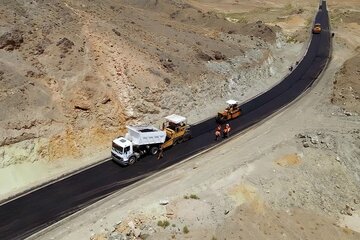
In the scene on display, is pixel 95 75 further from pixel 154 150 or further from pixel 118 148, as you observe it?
pixel 154 150

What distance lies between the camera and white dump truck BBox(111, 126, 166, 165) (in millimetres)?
33375

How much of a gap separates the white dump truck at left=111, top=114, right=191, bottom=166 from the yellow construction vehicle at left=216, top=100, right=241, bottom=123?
627 centimetres

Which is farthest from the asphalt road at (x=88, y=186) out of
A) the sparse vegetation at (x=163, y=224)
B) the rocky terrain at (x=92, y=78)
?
the sparse vegetation at (x=163, y=224)

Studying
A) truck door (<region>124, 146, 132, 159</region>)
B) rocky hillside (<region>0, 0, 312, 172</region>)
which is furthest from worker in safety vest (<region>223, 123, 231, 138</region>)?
truck door (<region>124, 146, 132, 159</region>)

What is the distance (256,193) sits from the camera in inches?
1262

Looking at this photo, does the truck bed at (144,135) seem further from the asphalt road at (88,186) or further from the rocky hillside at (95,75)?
the rocky hillside at (95,75)

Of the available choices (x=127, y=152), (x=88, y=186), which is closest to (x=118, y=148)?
→ (x=127, y=152)

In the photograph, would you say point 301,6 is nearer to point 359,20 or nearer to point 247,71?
point 359,20

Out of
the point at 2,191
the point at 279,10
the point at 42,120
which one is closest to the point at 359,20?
the point at 279,10

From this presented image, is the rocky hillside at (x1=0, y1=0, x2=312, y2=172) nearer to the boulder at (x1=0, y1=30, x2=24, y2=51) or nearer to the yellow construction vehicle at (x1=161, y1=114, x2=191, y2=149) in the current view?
the boulder at (x1=0, y1=30, x2=24, y2=51)

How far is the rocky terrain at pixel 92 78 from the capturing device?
34656 millimetres

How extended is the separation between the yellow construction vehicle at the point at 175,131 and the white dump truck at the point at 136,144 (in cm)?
113

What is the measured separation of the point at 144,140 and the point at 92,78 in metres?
10.1

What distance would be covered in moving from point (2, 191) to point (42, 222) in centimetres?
540
